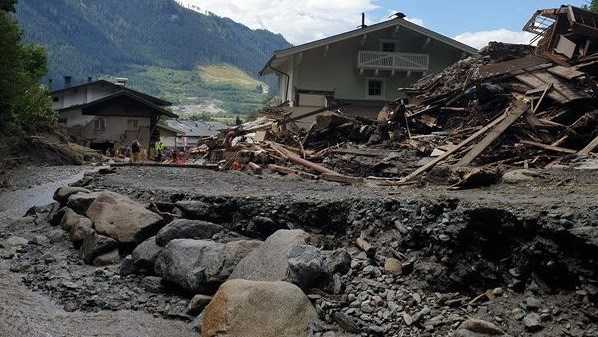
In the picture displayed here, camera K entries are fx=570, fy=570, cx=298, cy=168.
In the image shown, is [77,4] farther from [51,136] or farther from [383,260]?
[383,260]

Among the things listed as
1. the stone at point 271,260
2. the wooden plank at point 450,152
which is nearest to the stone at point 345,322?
the stone at point 271,260

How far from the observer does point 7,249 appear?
1062 centimetres

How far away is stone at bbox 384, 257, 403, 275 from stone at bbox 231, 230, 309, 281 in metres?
1.22

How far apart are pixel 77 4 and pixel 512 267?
182 metres

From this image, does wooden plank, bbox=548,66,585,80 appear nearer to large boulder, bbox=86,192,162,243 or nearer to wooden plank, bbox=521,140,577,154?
wooden plank, bbox=521,140,577,154

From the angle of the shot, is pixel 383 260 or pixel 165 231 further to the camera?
pixel 165 231

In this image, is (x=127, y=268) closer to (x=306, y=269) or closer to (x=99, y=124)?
(x=306, y=269)

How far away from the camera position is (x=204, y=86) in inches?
5827

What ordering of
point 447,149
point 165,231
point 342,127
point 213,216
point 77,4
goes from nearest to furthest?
1. point 165,231
2. point 213,216
3. point 447,149
4. point 342,127
5. point 77,4

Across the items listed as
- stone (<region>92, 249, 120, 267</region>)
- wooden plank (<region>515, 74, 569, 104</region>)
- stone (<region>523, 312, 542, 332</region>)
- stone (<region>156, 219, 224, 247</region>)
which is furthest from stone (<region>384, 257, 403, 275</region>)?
wooden plank (<region>515, 74, 569, 104</region>)

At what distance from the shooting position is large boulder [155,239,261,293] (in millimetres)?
8219

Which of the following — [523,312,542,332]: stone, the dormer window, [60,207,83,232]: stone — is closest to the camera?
[523,312,542,332]: stone

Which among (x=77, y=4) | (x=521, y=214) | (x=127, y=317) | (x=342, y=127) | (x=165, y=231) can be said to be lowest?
(x=127, y=317)

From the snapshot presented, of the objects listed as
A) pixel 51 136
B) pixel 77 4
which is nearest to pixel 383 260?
pixel 51 136
